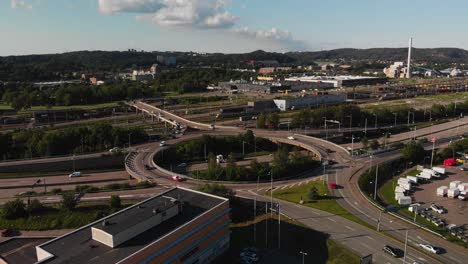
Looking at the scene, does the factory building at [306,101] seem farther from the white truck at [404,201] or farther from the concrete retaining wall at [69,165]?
the white truck at [404,201]

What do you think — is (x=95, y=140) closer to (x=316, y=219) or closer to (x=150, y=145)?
(x=150, y=145)

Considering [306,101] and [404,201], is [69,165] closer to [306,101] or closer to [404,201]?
[404,201]

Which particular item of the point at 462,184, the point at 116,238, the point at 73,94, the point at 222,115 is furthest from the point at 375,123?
the point at 73,94

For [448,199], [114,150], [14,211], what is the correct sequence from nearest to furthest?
[14,211], [448,199], [114,150]

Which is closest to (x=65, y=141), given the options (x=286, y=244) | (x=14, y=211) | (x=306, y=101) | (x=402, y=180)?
(x=14, y=211)

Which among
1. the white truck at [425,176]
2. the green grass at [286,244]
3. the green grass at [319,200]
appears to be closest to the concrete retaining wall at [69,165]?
the green grass at [319,200]

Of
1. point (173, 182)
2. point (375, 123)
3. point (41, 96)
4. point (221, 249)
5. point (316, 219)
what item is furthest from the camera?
point (41, 96)
